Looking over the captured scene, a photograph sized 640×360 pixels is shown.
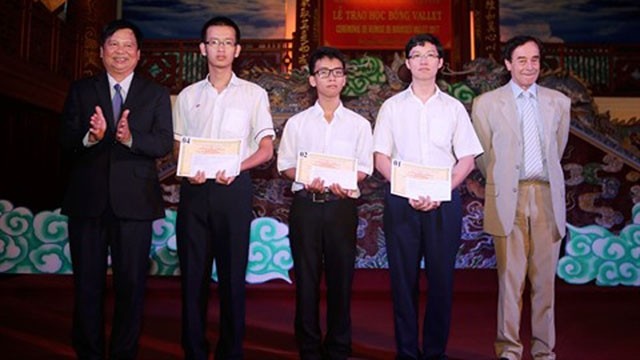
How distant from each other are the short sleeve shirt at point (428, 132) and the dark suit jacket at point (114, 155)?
96 cm

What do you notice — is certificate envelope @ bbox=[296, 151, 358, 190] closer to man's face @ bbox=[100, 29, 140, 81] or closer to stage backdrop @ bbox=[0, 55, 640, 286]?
man's face @ bbox=[100, 29, 140, 81]

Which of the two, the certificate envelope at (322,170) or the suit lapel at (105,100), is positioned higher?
the suit lapel at (105,100)

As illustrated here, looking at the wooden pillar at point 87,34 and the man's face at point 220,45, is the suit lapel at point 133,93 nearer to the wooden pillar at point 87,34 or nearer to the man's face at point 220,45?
the man's face at point 220,45

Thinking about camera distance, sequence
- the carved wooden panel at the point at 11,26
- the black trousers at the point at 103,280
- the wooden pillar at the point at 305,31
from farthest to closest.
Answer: the wooden pillar at the point at 305,31, the carved wooden panel at the point at 11,26, the black trousers at the point at 103,280

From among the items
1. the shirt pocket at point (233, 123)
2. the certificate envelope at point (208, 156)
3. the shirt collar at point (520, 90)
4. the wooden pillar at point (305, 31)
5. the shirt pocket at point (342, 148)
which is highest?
the wooden pillar at point (305, 31)

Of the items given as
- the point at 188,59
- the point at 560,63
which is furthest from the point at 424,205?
the point at 560,63

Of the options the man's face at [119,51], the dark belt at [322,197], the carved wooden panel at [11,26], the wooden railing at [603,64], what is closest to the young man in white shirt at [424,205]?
the dark belt at [322,197]

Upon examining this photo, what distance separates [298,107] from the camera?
17.0 feet

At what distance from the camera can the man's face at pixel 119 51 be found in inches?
86.6

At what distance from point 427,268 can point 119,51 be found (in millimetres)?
1574

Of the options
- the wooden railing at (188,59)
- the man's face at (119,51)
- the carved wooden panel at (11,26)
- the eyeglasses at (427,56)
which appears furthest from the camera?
the wooden railing at (188,59)

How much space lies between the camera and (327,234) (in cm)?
234

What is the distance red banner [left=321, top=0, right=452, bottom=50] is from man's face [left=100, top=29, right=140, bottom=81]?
6790 mm

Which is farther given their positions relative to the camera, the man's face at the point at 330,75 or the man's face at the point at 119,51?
the man's face at the point at 330,75
